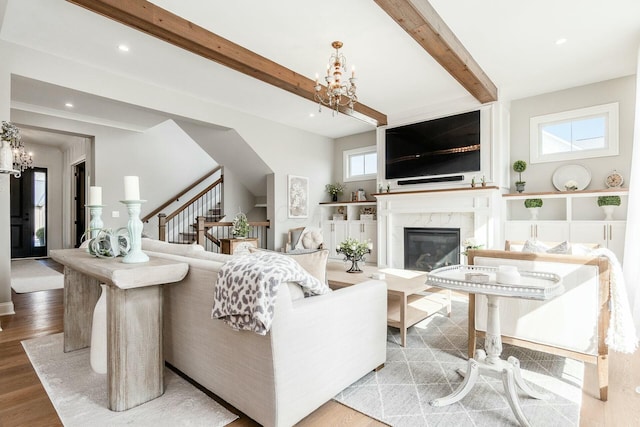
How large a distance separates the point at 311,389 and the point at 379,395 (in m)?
0.50

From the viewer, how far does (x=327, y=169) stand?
746 centimetres

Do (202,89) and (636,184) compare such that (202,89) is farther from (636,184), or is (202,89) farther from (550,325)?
(636,184)

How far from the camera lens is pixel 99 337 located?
2182mm

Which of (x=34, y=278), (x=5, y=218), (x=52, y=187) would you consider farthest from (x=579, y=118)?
(x=52, y=187)

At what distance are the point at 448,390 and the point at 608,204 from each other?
12.6ft

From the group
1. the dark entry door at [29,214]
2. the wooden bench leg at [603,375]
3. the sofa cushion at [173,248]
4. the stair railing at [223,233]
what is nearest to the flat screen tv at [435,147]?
the stair railing at [223,233]

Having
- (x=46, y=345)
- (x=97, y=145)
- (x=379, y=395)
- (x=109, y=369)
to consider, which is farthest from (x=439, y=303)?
(x=97, y=145)

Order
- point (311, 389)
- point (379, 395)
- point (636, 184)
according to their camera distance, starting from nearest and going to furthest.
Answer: point (311, 389) < point (379, 395) < point (636, 184)

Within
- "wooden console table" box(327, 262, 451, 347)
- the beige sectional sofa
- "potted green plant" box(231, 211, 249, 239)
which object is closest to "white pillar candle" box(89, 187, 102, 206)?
the beige sectional sofa

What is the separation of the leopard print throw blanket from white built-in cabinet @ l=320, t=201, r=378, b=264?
4864mm

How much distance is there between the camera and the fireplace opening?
5387mm

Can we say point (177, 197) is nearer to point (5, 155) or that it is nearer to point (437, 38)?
point (5, 155)

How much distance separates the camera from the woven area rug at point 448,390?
A: 69.1 inches

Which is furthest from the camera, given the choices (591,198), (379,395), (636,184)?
(591,198)
